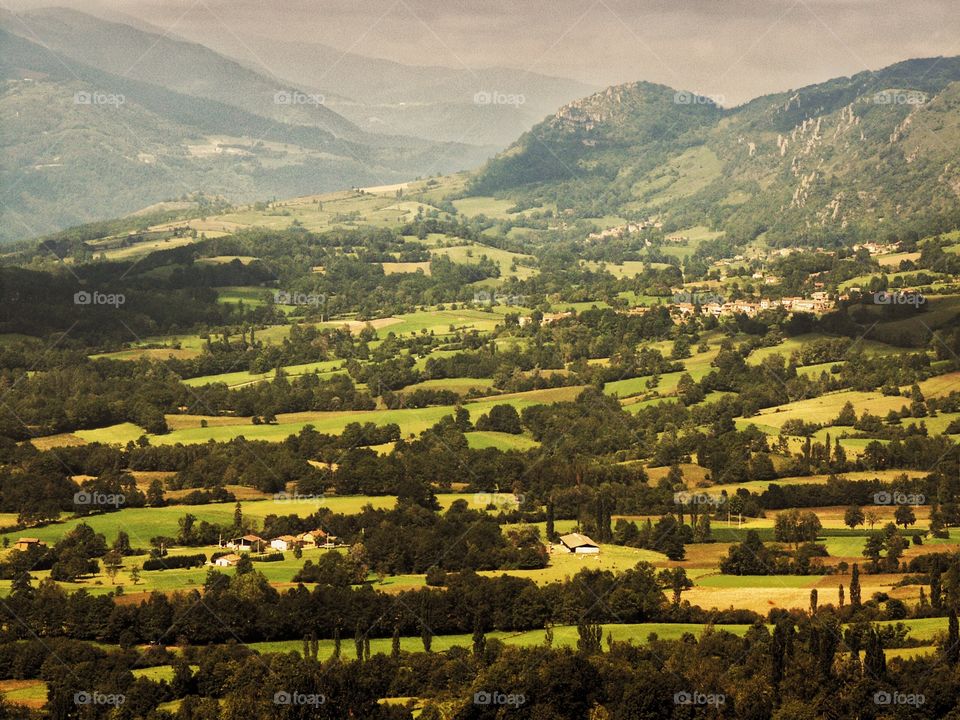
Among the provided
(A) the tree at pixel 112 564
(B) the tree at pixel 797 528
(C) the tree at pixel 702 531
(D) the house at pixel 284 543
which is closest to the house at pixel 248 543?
(D) the house at pixel 284 543

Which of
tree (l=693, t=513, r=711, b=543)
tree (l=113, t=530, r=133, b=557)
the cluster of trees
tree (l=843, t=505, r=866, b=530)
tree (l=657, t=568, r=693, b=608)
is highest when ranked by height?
tree (l=843, t=505, r=866, b=530)

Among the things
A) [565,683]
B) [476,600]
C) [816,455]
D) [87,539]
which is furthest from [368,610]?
[816,455]

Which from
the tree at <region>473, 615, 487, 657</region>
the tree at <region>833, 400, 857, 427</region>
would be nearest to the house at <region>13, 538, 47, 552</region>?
the tree at <region>473, 615, 487, 657</region>

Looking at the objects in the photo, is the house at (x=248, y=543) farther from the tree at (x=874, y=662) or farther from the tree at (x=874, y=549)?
the tree at (x=874, y=662)

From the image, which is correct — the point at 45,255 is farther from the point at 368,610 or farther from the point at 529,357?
the point at 368,610

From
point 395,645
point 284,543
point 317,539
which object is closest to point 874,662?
point 395,645

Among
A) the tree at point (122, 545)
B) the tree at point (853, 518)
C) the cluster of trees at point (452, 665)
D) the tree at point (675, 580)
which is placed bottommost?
the cluster of trees at point (452, 665)

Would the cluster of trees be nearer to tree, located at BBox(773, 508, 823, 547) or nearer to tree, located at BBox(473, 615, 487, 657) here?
tree, located at BBox(473, 615, 487, 657)
